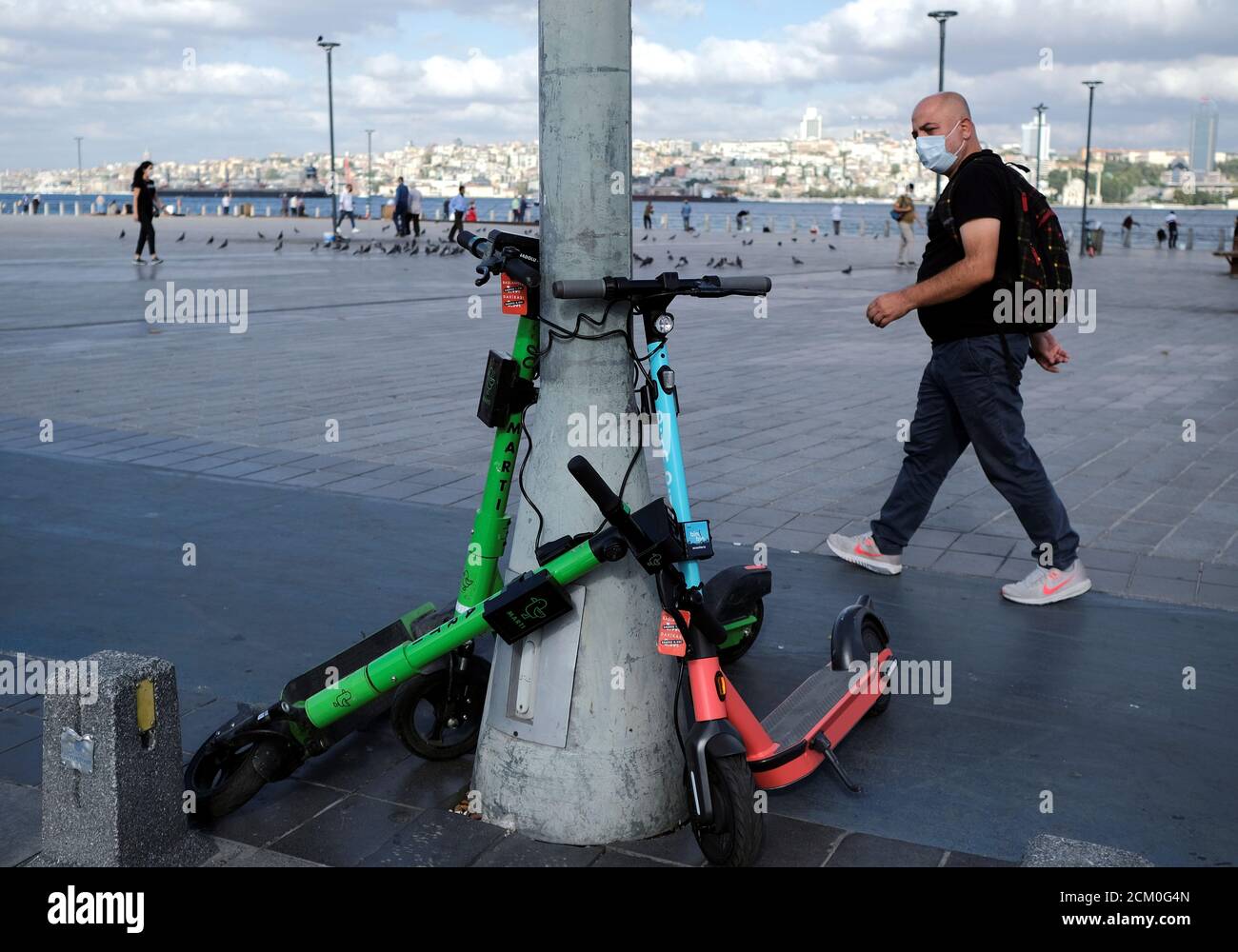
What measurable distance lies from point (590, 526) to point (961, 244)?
234cm

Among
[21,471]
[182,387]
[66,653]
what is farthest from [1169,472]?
[182,387]

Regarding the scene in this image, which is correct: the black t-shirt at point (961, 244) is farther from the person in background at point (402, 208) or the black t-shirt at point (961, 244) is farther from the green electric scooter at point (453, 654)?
the person in background at point (402, 208)

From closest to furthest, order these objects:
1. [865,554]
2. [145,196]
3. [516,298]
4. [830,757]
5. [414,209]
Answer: [516,298] < [830,757] < [865,554] < [145,196] < [414,209]

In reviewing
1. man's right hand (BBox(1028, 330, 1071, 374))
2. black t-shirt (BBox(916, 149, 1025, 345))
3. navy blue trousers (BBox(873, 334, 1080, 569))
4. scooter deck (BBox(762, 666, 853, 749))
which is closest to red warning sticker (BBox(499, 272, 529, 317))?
scooter deck (BBox(762, 666, 853, 749))

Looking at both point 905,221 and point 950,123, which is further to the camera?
point 905,221

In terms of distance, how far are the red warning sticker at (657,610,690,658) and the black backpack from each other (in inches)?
95.6

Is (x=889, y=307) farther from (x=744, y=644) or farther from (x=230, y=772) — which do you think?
(x=230, y=772)

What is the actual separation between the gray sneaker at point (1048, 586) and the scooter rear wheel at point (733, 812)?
8.28 ft

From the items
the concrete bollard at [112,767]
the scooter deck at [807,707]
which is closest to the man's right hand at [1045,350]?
the scooter deck at [807,707]

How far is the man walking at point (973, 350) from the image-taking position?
16.0 ft

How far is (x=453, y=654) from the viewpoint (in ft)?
12.3

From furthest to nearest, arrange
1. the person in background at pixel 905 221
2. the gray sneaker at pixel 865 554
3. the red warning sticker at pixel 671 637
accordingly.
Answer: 1. the person in background at pixel 905 221
2. the gray sneaker at pixel 865 554
3. the red warning sticker at pixel 671 637

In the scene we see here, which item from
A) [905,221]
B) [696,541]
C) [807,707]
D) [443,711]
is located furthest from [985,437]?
[905,221]

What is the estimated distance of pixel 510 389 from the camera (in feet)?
11.4
